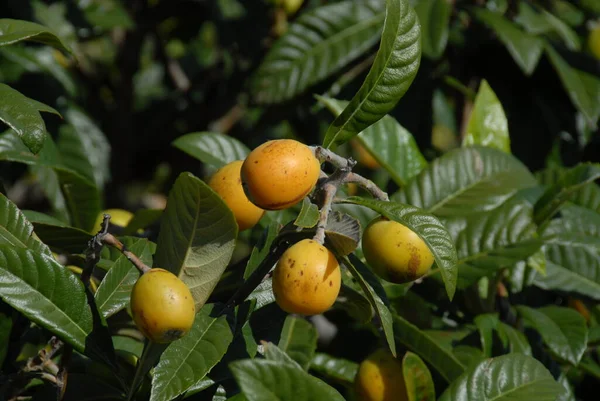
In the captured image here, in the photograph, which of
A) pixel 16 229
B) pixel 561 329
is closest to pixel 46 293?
pixel 16 229

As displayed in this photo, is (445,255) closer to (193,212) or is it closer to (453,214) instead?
(193,212)

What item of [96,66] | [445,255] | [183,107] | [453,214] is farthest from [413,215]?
[96,66]

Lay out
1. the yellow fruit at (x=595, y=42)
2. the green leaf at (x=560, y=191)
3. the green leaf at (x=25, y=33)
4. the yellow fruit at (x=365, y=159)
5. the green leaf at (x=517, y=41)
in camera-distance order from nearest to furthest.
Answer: the green leaf at (x=25, y=33) → the green leaf at (x=560, y=191) → the green leaf at (x=517, y=41) → the yellow fruit at (x=595, y=42) → the yellow fruit at (x=365, y=159)

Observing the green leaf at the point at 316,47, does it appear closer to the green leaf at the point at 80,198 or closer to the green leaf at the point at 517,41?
the green leaf at the point at 517,41

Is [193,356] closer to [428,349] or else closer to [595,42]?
[428,349]

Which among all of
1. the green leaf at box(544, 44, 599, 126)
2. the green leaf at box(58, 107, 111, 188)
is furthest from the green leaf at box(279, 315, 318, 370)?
the green leaf at box(544, 44, 599, 126)

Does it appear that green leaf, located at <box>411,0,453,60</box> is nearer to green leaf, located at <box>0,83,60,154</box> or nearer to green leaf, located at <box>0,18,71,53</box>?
green leaf, located at <box>0,18,71,53</box>

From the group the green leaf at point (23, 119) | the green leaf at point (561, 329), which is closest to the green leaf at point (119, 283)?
the green leaf at point (23, 119)
